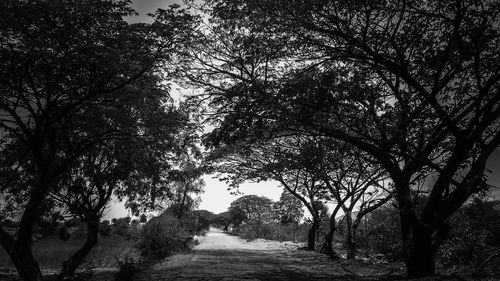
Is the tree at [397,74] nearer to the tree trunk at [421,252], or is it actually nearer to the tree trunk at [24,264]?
the tree trunk at [421,252]

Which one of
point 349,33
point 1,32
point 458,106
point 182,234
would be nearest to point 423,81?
point 458,106

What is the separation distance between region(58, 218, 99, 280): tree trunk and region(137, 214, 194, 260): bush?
18.3ft

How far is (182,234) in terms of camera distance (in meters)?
25.8

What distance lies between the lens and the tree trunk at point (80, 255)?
42.3 ft

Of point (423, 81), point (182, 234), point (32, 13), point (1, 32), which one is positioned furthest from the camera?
point (182, 234)

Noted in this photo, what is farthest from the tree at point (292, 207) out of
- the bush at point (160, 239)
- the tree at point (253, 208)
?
the tree at point (253, 208)

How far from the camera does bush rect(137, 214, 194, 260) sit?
20047mm

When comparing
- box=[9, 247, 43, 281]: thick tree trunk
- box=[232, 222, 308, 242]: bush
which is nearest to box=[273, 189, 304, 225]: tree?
box=[232, 222, 308, 242]: bush

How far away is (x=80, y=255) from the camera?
45.2 ft

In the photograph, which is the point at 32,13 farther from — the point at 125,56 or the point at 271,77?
the point at 271,77

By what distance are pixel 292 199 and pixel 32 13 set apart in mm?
38076

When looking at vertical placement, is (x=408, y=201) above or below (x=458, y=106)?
below

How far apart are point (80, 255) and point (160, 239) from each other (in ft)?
22.9

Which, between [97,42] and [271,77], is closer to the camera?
[97,42]
